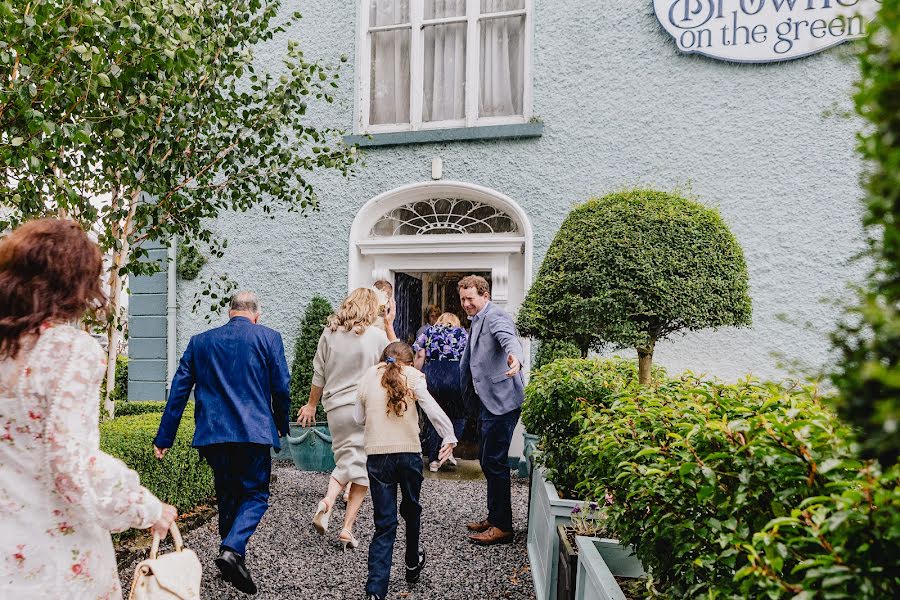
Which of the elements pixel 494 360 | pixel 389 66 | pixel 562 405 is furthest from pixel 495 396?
pixel 389 66

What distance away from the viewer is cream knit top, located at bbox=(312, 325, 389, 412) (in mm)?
4918

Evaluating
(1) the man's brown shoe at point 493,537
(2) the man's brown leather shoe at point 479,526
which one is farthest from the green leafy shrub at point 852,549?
(2) the man's brown leather shoe at point 479,526

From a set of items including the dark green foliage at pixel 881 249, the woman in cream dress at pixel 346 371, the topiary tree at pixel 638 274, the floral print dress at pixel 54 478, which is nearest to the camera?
the dark green foliage at pixel 881 249

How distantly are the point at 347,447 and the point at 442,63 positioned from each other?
17.0 feet

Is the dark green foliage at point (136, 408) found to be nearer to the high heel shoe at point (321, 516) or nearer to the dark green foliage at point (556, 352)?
the high heel shoe at point (321, 516)

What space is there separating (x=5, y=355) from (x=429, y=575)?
308 centimetres

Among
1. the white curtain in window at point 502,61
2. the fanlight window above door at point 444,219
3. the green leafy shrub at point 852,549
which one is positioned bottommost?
the green leafy shrub at point 852,549

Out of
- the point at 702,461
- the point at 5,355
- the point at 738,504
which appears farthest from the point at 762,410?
the point at 5,355

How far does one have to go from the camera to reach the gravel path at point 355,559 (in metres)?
4.00

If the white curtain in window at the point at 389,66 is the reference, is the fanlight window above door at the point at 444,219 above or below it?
below

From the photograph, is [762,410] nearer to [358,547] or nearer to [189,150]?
[358,547]

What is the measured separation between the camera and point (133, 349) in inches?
342

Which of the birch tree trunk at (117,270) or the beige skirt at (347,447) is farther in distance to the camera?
the beige skirt at (347,447)

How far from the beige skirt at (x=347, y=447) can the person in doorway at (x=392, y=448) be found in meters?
0.85
